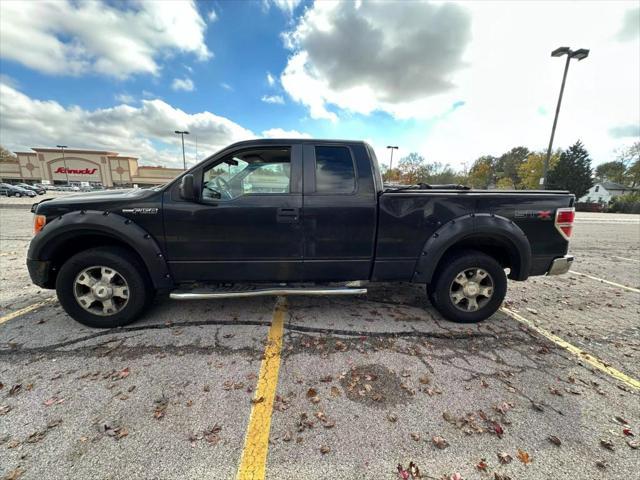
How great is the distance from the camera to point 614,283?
546 cm

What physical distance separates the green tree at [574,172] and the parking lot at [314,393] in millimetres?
54648

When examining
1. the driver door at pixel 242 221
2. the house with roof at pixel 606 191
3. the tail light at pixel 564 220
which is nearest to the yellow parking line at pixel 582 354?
the tail light at pixel 564 220

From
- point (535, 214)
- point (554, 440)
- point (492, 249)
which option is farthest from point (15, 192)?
point (554, 440)

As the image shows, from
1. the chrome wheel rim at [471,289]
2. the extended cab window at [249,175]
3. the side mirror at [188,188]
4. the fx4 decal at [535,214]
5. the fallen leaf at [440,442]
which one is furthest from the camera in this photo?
the chrome wheel rim at [471,289]

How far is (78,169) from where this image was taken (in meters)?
72.8

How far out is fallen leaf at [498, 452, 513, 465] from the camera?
1.85 meters

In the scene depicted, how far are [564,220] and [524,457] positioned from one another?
9.04ft

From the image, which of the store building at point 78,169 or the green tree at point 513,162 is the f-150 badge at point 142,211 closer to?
the store building at point 78,169

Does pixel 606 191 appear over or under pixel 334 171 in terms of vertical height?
under

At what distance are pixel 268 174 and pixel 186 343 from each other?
2032 mm

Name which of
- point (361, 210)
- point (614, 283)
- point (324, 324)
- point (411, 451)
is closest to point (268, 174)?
point (361, 210)

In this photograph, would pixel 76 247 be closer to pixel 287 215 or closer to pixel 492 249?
pixel 287 215

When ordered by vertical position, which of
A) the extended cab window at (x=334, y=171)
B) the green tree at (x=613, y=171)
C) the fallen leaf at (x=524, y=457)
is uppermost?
the green tree at (x=613, y=171)

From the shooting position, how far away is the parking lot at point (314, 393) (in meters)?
1.83
